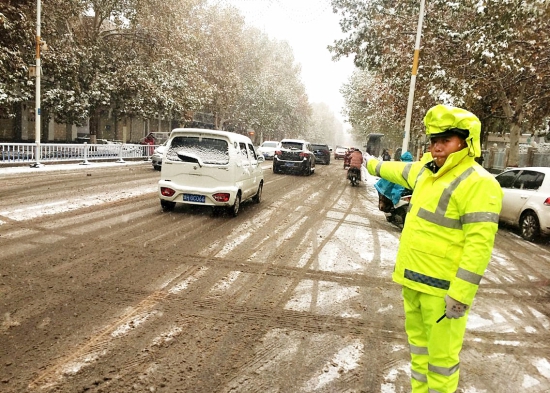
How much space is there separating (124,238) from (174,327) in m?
3.52

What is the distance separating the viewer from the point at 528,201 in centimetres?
934

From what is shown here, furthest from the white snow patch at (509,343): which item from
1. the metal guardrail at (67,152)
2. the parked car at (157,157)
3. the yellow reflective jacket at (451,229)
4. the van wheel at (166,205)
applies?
the metal guardrail at (67,152)

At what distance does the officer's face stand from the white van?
6612 mm

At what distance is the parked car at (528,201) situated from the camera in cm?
886

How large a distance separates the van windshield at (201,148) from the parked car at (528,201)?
699cm

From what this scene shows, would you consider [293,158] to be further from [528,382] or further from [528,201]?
[528,382]

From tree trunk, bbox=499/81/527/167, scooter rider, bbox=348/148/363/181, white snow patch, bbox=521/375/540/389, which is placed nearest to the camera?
white snow patch, bbox=521/375/540/389

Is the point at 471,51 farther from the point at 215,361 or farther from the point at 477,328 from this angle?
the point at 215,361

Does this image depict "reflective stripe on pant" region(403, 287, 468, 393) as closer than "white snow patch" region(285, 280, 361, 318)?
Yes

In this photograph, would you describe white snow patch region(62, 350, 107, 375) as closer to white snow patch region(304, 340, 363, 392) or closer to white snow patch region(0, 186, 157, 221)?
white snow patch region(304, 340, 363, 392)

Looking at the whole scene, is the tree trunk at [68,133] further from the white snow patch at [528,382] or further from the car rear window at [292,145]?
the white snow patch at [528,382]

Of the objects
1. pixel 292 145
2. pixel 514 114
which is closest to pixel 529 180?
pixel 514 114

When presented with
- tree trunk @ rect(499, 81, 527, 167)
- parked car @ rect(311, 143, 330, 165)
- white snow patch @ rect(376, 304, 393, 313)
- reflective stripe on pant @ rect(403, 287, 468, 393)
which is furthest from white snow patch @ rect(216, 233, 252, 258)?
parked car @ rect(311, 143, 330, 165)

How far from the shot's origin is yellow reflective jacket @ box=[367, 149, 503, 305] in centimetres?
237
